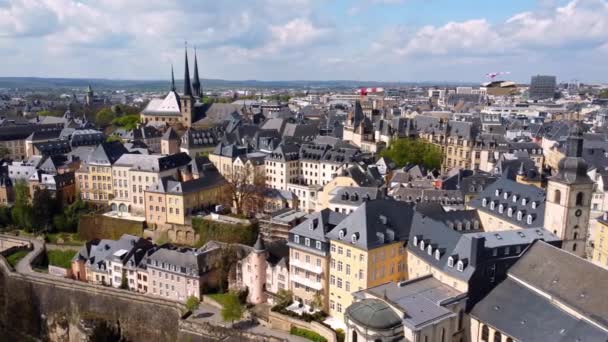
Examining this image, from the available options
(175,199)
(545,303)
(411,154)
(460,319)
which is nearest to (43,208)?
(175,199)

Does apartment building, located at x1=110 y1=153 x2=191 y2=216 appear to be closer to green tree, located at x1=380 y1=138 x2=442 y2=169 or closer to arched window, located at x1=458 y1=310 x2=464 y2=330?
green tree, located at x1=380 y1=138 x2=442 y2=169

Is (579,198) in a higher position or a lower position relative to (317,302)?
higher

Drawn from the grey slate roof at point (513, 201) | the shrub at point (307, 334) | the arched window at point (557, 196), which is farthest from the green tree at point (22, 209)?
the arched window at point (557, 196)

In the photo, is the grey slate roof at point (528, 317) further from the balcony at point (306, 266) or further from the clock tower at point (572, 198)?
the balcony at point (306, 266)

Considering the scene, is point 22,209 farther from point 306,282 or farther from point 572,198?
point 572,198

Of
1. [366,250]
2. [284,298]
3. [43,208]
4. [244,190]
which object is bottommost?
[284,298]
